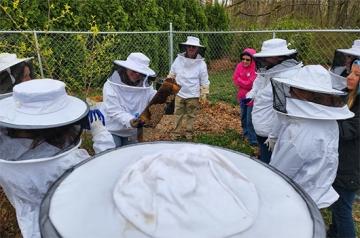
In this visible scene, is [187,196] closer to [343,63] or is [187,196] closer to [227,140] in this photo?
[343,63]

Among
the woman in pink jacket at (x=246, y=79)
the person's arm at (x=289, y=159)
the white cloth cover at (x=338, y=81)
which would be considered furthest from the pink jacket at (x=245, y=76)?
the person's arm at (x=289, y=159)

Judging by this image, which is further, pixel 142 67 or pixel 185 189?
pixel 142 67

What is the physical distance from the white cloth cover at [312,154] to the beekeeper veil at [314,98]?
0.09m

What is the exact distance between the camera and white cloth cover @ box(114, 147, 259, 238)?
1175mm

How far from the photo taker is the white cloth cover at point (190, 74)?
6152 millimetres

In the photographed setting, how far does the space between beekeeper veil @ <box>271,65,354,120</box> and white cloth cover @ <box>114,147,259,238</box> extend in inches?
45.2

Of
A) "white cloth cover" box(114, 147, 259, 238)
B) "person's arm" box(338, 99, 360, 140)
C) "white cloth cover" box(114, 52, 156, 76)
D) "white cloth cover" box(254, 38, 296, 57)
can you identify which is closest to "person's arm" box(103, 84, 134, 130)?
"white cloth cover" box(114, 52, 156, 76)

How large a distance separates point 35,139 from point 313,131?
5.93ft

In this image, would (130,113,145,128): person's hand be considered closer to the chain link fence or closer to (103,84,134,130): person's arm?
(103,84,134,130): person's arm

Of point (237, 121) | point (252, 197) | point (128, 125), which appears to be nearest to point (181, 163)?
point (252, 197)

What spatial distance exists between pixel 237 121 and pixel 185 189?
238 inches

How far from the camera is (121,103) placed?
358 cm

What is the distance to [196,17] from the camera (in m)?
11.9

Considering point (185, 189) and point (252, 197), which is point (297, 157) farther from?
point (185, 189)
